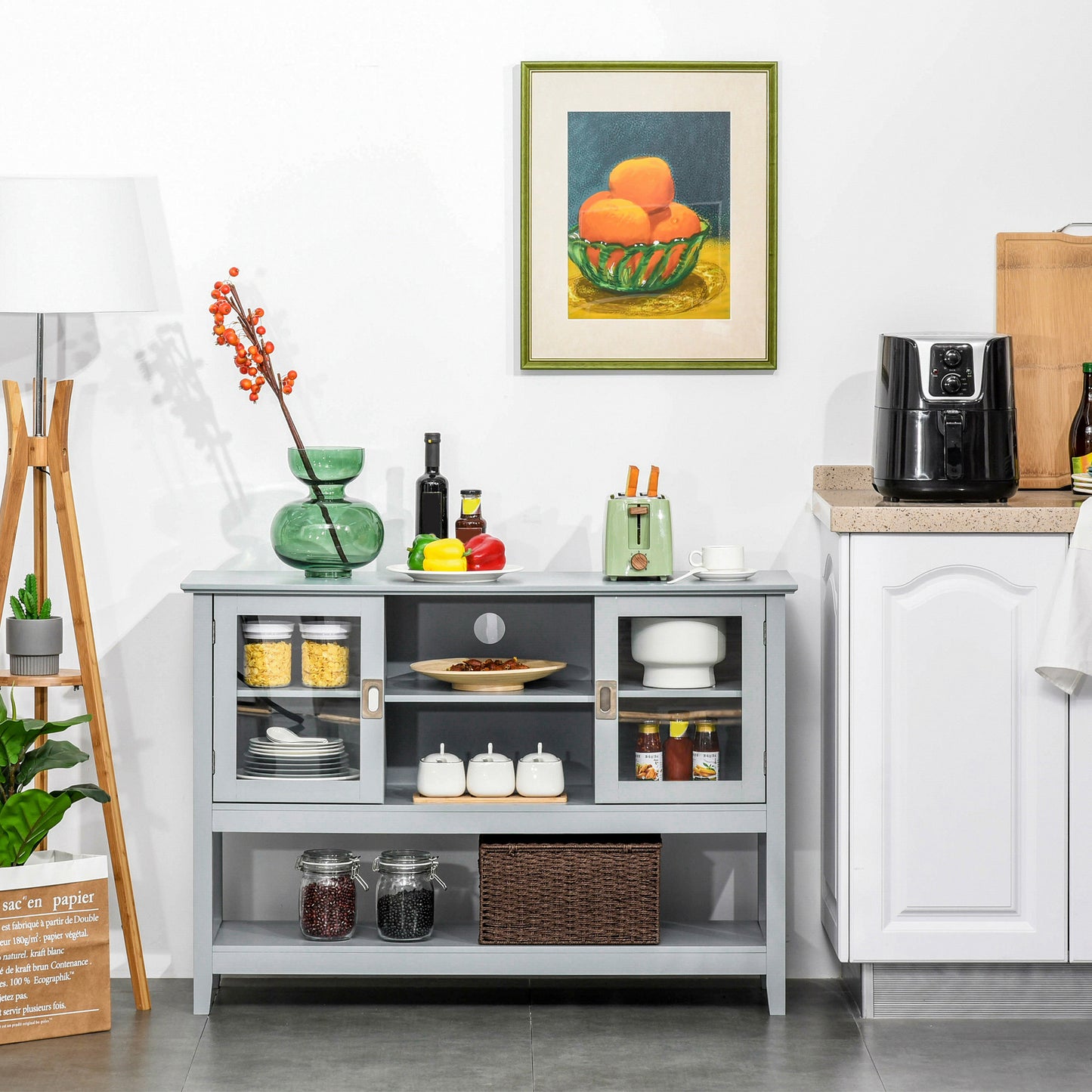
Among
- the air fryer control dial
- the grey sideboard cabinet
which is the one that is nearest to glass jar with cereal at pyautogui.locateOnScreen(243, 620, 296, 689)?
the grey sideboard cabinet

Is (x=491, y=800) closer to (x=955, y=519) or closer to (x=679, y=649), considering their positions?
(x=679, y=649)

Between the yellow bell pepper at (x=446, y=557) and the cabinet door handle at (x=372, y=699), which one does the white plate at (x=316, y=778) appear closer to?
the cabinet door handle at (x=372, y=699)

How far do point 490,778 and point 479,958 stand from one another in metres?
0.37

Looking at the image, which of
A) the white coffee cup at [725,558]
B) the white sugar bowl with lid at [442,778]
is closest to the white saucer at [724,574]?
the white coffee cup at [725,558]

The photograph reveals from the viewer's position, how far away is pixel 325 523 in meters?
2.81

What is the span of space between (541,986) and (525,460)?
46.0 inches

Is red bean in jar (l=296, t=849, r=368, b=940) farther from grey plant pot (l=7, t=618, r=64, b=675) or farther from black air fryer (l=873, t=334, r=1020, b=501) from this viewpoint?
black air fryer (l=873, t=334, r=1020, b=501)

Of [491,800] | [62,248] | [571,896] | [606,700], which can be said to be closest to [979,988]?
[571,896]

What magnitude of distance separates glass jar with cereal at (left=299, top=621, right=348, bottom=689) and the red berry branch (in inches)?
6.2

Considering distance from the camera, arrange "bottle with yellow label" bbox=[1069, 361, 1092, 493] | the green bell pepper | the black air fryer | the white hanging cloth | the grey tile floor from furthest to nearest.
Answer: "bottle with yellow label" bbox=[1069, 361, 1092, 493] → the green bell pepper → the black air fryer → the white hanging cloth → the grey tile floor

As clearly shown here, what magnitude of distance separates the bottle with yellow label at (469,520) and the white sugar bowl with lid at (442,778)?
471 millimetres

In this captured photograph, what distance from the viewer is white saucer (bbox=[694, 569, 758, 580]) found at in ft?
9.09

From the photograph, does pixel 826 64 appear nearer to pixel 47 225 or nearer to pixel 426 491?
pixel 426 491

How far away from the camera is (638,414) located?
306cm
